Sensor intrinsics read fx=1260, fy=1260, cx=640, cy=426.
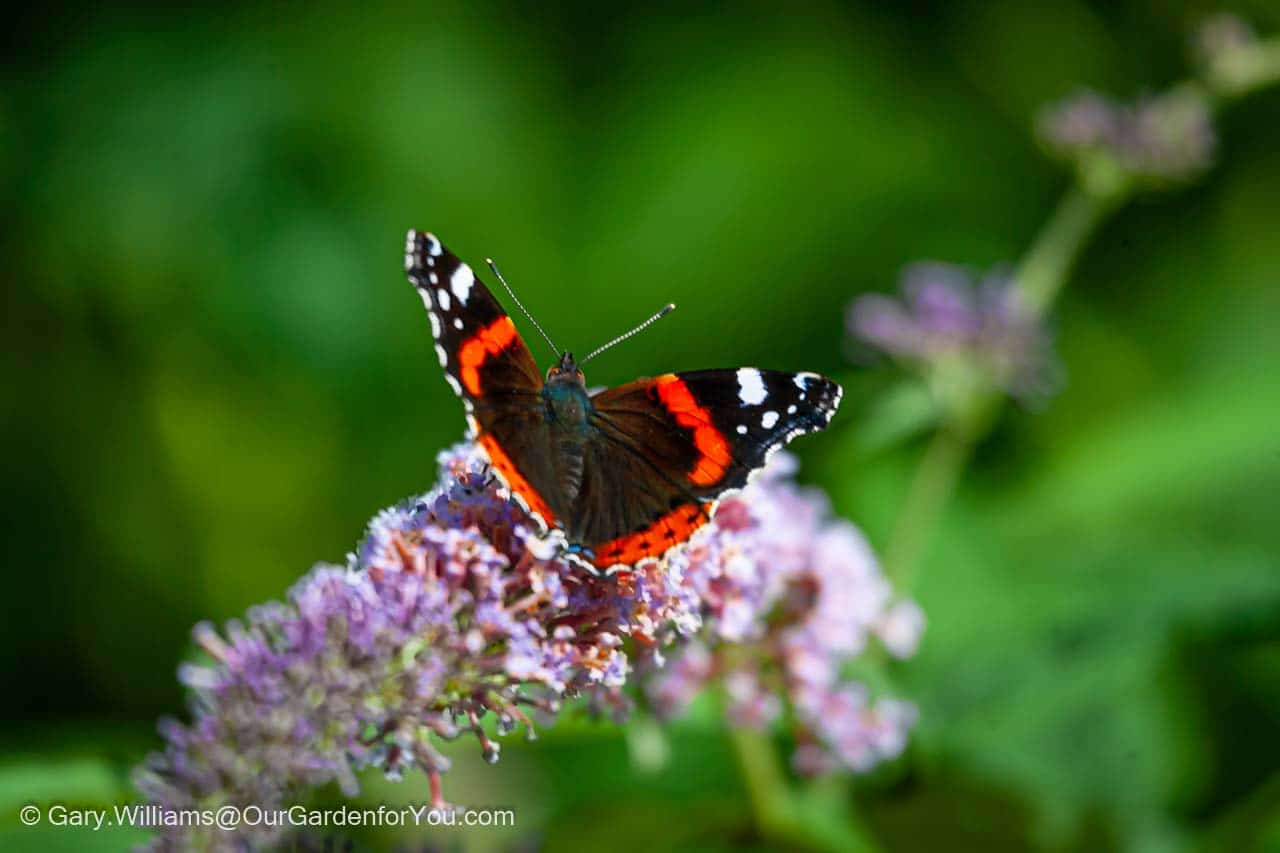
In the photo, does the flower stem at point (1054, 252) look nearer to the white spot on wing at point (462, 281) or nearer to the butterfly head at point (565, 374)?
the butterfly head at point (565, 374)

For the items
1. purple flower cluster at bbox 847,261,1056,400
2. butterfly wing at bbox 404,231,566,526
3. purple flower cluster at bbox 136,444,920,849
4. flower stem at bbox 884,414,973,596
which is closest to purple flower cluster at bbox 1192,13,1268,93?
purple flower cluster at bbox 847,261,1056,400

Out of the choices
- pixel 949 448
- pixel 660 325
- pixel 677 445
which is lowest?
pixel 677 445

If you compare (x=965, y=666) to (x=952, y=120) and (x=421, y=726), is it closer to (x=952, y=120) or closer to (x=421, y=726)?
(x=421, y=726)

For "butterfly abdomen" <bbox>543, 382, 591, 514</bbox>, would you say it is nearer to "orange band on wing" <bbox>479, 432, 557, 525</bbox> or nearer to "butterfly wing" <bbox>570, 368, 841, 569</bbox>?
"butterfly wing" <bbox>570, 368, 841, 569</bbox>

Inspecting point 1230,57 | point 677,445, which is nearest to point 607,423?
point 677,445

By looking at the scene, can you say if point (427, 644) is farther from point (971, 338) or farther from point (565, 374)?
point (971, 338)

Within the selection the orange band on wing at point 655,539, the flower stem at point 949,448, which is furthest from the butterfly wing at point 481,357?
the flower stem at point 949,448
